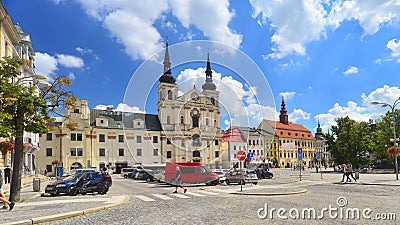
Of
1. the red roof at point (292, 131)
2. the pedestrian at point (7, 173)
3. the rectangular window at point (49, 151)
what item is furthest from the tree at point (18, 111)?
the red roof at point (292, 131)

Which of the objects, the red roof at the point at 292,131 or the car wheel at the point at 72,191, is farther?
the red roof at the point at 292,131

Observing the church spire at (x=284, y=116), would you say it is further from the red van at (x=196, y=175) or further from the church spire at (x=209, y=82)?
the church spire at (x=209, y=82)

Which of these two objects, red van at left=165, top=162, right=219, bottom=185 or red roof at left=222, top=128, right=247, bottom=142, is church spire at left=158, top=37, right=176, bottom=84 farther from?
red van at left=165, top=162, right=219, bottom=185

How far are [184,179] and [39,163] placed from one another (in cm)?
4722

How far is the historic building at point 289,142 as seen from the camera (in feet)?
349

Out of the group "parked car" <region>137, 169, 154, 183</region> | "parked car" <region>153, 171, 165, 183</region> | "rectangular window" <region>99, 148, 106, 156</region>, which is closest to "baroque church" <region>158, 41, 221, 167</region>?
"parked car" <region>153, 171, 165, 183</region>

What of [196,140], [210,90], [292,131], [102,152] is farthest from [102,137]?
[292,131]

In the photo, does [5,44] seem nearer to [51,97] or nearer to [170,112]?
[51,97]

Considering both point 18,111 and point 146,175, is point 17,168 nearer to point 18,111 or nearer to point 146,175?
point 18,111

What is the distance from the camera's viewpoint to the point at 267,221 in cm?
1066

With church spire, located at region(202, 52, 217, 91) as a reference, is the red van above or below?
below

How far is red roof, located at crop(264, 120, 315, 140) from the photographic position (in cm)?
11156

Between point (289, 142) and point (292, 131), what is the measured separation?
396 inches

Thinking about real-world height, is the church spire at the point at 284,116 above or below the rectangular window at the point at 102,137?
above
